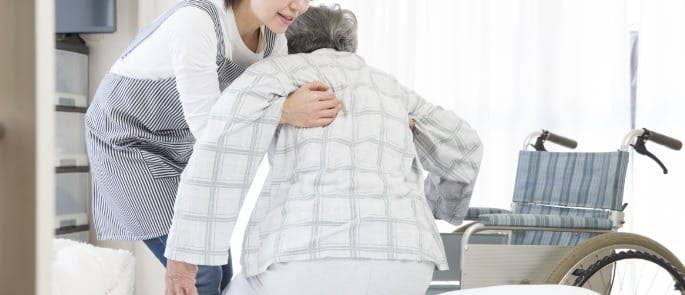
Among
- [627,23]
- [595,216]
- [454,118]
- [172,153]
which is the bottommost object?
[595,216]

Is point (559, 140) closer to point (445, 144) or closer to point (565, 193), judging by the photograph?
point (565, 193)

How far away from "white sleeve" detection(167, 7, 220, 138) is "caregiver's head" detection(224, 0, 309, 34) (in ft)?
0.36

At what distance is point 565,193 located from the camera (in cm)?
246

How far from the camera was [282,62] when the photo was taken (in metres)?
1.41

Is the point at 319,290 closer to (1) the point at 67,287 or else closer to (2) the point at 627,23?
(1) the point at 67,287

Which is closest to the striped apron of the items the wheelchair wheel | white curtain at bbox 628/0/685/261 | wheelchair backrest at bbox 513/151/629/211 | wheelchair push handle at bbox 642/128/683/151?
the wheelchair wheel

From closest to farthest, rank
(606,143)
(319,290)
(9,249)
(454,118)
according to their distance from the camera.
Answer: (9,249) < (319,290) < (454,118) < (606,143)

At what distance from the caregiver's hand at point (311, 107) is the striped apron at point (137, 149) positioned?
414 mm

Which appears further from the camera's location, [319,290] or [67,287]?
[67,287]

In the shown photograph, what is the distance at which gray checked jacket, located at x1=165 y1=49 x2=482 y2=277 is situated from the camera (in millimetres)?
1290

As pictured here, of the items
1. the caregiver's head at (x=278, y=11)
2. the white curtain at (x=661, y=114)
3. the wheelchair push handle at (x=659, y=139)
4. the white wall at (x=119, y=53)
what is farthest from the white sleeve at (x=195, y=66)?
the white curtain at (x=661, y=114)

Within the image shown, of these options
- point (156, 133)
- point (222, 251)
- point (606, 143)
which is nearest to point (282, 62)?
point (222, 251)

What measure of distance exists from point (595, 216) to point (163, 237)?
1323mm

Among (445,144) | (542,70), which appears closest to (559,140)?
(542,70)
